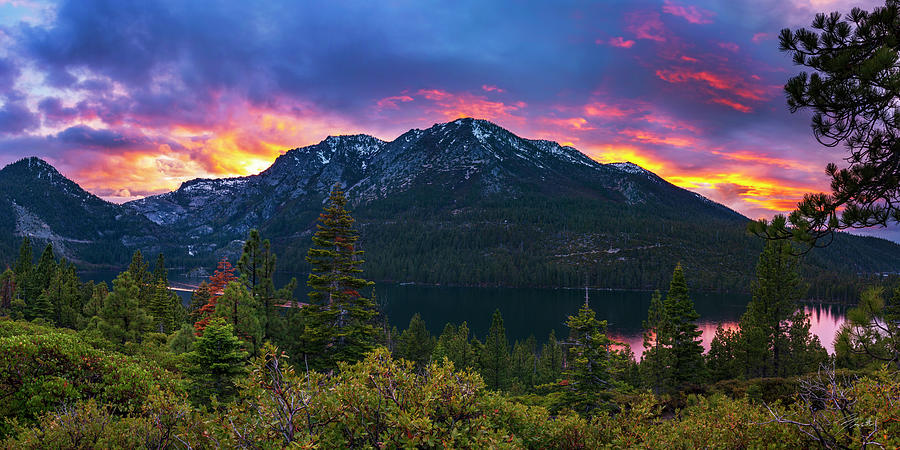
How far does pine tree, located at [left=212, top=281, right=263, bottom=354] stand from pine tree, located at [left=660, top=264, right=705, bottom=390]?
31.6 meters

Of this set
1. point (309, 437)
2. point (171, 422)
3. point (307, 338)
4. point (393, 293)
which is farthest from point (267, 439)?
point (393, 293)

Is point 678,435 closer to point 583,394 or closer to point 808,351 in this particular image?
point 583,394

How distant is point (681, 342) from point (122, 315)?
42590mm

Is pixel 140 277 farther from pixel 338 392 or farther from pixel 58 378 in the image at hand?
pixel 338 392

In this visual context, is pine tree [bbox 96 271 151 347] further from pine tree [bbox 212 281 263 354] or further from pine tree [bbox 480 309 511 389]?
pine tree [bbox 480 309 511 389]

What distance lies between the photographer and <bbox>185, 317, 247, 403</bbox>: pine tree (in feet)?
54.1

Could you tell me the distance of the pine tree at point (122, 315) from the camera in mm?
27016

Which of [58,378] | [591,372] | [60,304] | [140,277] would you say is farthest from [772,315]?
[140,277]

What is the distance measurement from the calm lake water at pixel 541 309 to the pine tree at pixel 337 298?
6826 cm

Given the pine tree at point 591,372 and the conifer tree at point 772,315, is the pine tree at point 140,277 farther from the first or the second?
the conifer tree at point 772,315

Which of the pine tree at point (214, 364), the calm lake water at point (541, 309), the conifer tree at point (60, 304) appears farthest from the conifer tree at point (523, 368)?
the conifer tree at point (60, 304)

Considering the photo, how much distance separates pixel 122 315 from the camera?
2780 centimetres

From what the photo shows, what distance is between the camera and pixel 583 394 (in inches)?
949

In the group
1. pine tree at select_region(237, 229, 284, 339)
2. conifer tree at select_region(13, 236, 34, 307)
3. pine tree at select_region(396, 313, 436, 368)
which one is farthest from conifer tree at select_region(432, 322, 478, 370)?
conifer tree at select_region(13, 236, 34, 307)
